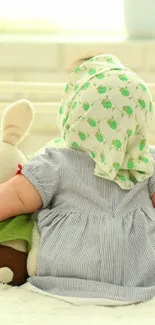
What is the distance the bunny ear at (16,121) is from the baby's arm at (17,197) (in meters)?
0.14

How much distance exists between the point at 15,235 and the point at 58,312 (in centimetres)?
18

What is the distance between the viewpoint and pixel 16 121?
1.05 metres

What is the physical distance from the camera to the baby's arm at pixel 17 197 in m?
0.94

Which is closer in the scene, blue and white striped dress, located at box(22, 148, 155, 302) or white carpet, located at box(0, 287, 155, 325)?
white carpet, located at box(0, 287, 155, 325)

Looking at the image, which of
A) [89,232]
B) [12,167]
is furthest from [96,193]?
[12,167]

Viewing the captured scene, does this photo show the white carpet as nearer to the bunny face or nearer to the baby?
the baby

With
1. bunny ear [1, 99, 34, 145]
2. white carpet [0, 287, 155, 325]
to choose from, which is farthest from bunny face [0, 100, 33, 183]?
white carpet [0, 287, 155, 325]

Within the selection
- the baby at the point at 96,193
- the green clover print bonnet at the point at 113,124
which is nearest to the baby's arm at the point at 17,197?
the baby at the point at 96,193

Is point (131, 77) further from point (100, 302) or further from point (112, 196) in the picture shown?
point (100, 302)

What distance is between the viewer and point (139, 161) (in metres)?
0.99

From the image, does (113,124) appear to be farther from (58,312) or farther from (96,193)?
(58,312)

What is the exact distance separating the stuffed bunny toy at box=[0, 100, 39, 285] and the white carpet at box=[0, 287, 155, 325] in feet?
0.16

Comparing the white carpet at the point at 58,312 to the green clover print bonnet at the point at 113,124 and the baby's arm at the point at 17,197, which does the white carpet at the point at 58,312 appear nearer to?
the baby's arm at the point at 17,197

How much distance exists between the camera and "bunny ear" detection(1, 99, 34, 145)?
1047mm
